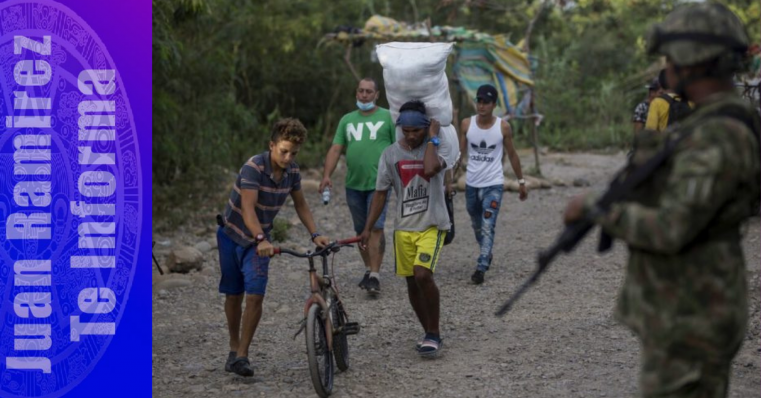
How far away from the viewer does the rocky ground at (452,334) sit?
21.2 feet

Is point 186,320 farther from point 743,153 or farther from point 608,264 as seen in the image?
point 743,153

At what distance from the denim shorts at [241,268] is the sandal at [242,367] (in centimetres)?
43

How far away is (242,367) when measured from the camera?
6.61 m

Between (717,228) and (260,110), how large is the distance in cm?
1649

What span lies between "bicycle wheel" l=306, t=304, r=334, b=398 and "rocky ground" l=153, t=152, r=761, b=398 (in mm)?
260

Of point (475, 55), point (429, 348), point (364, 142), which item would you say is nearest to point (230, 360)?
point (429, 348)

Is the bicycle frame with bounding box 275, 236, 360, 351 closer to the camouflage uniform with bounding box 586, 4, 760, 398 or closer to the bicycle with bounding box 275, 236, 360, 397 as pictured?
the bicycle with bounding box 275, 236, 360, 397

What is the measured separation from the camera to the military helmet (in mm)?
3479

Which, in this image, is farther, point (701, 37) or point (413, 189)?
point (413, 189)

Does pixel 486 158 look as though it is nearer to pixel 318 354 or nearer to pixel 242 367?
pixel 242 367

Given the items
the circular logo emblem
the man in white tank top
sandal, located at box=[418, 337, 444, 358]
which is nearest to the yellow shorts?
sandal, located at box=[418, 337, 444, 358]

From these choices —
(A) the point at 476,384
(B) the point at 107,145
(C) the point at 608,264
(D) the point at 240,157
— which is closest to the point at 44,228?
(B) the point at 107,145

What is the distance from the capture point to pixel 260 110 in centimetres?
1950

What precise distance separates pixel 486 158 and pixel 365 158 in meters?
1.19
